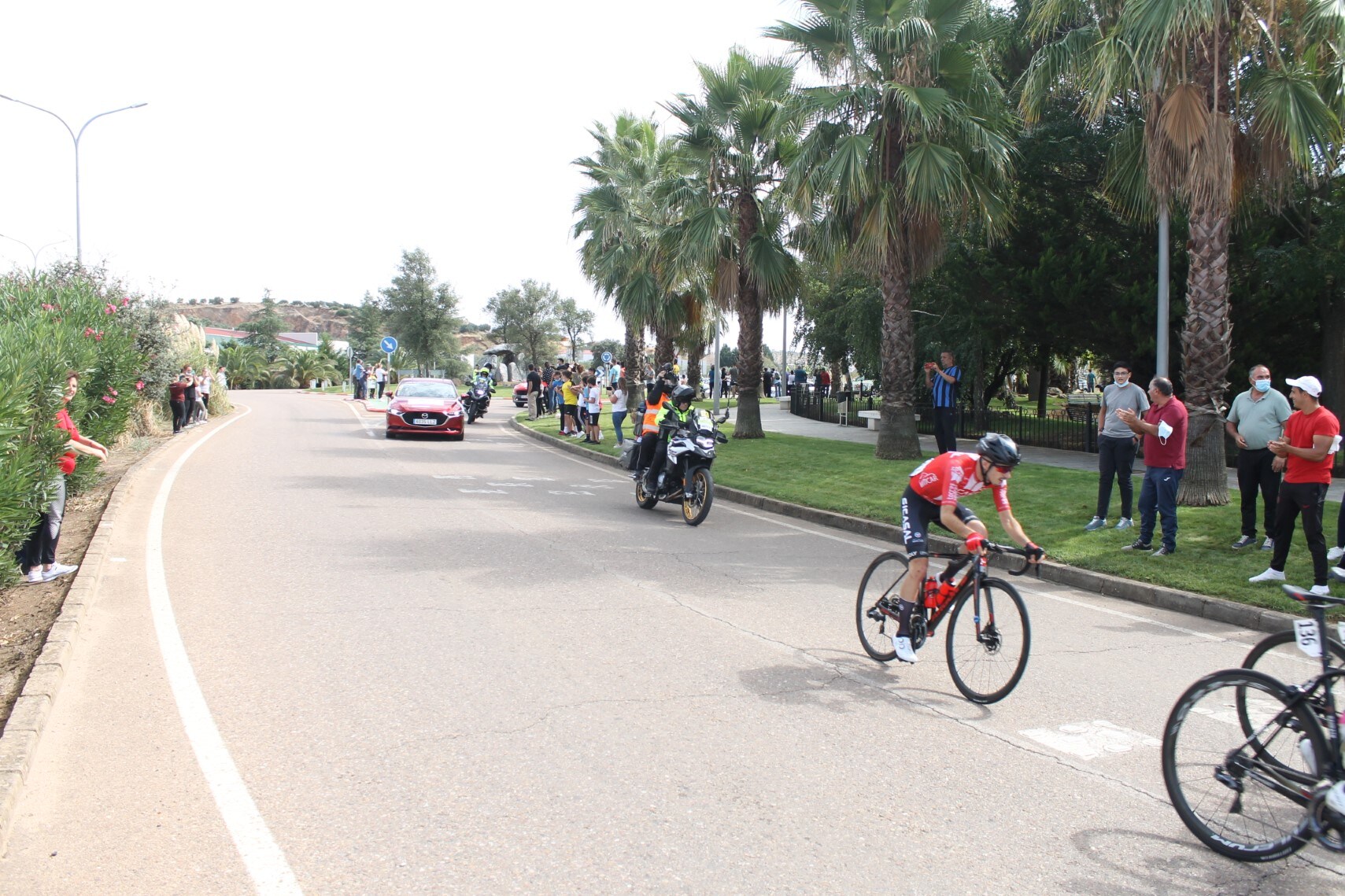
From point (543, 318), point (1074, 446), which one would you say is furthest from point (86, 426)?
point (543, 318)

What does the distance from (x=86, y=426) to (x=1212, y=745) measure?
46.4 feet

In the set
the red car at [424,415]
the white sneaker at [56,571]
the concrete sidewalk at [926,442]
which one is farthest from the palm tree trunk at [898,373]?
the white sneaker at [56,571]

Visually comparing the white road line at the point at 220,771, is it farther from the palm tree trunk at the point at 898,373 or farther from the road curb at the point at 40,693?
the palm tree trunk at the point at 898,373

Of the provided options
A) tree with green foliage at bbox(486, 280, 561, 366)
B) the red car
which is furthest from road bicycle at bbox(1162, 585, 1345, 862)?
tree with green foliage at bbox(486, 280, 561, 366)

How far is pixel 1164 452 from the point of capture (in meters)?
10.6

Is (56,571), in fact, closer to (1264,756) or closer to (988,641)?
(988,641)

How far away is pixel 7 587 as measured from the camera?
830cm

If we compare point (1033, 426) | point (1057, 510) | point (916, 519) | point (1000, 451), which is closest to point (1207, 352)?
point (1057, 510)

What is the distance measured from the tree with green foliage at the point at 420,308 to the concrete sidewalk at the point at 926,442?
91.7 ft

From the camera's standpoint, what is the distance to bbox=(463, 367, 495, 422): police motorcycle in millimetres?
34656

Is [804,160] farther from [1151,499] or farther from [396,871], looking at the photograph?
[396,871]

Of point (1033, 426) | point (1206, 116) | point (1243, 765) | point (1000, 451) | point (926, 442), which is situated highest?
point (1206, 116)

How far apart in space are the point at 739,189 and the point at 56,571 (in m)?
17.6

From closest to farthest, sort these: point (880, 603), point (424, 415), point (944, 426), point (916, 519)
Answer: point (916, 519), point (880, 603), point (944, 426), point (424, 415)
